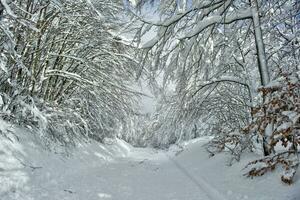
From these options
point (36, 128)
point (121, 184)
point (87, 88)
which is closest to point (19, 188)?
point (121, 184)

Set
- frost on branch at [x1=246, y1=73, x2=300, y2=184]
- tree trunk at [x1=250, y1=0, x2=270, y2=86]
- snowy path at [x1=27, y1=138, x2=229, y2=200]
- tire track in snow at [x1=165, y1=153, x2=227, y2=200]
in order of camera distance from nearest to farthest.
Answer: frost on branch at [x1=246, y1=73, x2=300, y2=184] < tire track in snow at [x1=165, y1=153, x2=227, y2=200] < snowy path at [x1=27, y1=138, x2=229, y2=200] < tree trunk at [x1=250, y1=0, x2=270, y2=86]

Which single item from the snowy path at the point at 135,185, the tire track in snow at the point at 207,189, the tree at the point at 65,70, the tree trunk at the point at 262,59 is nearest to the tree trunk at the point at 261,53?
the tree trunk at the point at 262,59

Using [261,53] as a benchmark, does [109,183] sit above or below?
below

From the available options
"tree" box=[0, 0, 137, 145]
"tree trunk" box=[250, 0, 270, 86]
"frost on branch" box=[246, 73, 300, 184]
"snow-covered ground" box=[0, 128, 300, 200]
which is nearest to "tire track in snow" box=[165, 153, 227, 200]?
"snow-covered ground" box=[0, 128, 300, 200]

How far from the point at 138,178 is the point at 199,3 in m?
5.43

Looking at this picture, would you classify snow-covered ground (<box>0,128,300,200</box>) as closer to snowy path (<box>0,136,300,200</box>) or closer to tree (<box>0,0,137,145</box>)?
snowy path (<box>0,136,300,200</box>)

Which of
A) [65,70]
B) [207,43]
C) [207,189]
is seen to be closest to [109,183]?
[207,189]

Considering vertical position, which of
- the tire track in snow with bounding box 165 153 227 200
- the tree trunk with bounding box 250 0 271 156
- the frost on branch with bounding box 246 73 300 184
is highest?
the tree trunk with bounding box 250 0 271 156

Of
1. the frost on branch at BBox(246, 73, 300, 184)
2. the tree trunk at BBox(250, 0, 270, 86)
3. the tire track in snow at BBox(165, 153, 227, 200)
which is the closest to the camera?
the frost on branch at BBox(246, 73, 300, 184)

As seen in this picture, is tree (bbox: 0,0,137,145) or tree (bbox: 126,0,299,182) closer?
tree (bbox: 126,0,299,182)

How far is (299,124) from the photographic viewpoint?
22.9ft

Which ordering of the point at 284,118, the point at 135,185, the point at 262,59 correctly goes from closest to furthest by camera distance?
the point at 284,118 → the point at 262,59 → the point at 135,185

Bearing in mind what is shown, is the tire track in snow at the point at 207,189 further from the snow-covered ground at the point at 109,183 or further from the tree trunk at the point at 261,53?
the tree trunk at the point at 261,53

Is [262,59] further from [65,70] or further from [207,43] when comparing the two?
[65,70]
